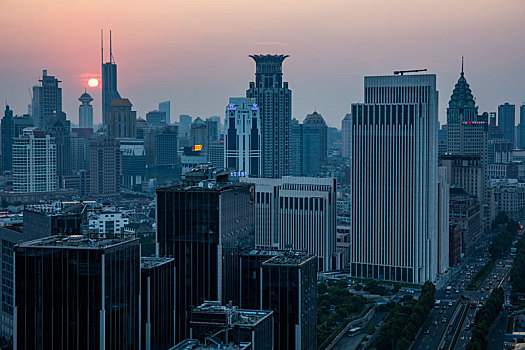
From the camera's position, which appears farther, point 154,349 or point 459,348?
point 459,348

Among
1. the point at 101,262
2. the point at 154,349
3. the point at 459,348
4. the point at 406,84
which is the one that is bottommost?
the point at 459,348

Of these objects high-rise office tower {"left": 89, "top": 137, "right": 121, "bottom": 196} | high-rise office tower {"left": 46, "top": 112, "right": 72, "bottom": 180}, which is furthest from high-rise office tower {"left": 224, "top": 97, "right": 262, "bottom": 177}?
high-rise office tower {"left": 46, "top": 112, "right": 72, "bottom": 180}

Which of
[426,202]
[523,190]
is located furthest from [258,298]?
[523,190]

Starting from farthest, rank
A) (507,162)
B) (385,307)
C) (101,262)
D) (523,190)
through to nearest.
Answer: (507,162) → (523,190) → (385,307) → (101,262)

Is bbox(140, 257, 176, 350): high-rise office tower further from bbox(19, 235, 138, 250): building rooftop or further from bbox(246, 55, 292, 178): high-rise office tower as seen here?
bbox(246, 55, 292, 178): high-rise office tower

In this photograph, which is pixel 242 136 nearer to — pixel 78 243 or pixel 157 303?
pixel 157 303

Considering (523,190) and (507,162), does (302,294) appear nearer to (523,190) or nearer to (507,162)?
(523,190)

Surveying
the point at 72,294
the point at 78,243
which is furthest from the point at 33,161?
the point at 72,294

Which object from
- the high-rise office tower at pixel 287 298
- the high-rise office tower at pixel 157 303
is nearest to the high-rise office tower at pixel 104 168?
the high-rise office tower at pixel 157 303
